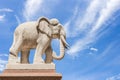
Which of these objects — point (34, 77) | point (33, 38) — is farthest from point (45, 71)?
point (33, 38)

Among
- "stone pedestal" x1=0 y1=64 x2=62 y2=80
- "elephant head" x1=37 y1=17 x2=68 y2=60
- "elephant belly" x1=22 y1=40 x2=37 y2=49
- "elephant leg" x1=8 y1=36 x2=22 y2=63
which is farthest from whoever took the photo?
"elephant head" x1=37 y1=17 x2=68 y2=60

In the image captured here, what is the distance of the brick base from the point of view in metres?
8.82

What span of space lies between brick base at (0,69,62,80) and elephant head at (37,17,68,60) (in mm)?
733

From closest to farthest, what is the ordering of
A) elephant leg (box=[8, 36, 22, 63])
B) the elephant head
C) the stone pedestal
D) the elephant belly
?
1. the stone pedestal
2. elephant leg (box=[8, 36, 22, 63])
3. the elephant belly
4. the elephant head

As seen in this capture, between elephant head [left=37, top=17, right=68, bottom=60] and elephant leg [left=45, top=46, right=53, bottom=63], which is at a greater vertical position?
elephant head [left=37, top=17, right=68, bottom=60]

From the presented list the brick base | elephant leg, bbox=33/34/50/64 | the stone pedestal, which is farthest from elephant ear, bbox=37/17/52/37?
the brick base

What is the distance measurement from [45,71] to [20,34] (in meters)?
1.24

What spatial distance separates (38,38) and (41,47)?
10.7 inches

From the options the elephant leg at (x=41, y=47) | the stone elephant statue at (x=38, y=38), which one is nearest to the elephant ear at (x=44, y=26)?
the stone elephant statue at (x=38, y=38)

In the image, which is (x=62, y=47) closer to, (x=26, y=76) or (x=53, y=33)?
(x=53, y=33)

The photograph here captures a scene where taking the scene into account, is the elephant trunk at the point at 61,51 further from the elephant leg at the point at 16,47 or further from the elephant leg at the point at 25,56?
the elephant leg at the point at 16,47

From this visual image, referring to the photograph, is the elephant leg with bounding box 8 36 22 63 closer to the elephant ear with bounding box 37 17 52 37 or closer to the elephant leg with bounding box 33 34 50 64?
the elephant leg with bounding box 33 34 50 64

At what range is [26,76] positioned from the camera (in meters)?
8.82

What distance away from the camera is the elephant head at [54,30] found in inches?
372
